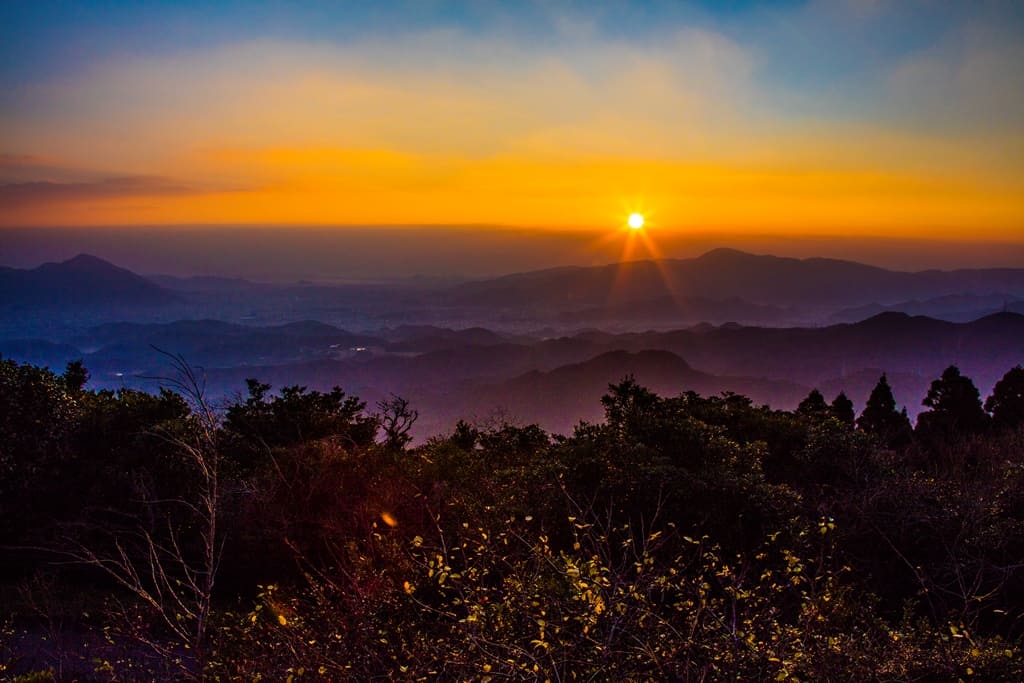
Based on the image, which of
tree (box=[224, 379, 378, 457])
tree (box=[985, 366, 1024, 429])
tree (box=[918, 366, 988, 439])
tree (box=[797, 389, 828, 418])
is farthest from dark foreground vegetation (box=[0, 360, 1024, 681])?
tree (box=[985, 366, 1024, 429])

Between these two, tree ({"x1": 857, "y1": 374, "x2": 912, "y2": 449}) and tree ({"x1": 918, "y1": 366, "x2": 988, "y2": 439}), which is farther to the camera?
tree ({"x1": 918, "y1": 366, "x2": 988, "y2": 439})

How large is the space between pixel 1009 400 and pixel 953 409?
6.89ft

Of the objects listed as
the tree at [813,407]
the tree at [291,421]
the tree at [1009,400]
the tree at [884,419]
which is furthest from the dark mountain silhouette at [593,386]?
the tree at [291,421]

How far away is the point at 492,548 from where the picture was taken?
8.09m

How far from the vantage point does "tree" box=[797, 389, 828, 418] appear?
19.2 metres

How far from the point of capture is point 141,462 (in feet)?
49.5

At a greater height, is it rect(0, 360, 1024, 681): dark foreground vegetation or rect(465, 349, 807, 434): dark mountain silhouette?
rect(0, 360, 1024, 681): dark foreground vegetation

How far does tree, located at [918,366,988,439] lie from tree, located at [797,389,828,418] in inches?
163

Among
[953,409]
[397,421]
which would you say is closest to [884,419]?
[953,409]

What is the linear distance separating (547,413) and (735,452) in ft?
345

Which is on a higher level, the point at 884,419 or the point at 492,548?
the point at 492,548

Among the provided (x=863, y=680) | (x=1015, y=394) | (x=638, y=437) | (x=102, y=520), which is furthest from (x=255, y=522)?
(x=1015, y=394)

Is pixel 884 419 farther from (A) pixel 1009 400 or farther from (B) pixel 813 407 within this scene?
(B) pixel 813 407

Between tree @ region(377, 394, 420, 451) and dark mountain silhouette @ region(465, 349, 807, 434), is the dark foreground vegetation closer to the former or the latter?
tree @ region(377, 394, 420, 451)
